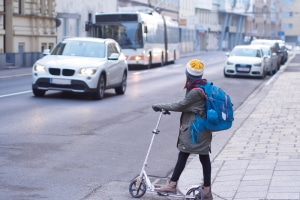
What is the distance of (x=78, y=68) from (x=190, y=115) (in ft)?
37.9

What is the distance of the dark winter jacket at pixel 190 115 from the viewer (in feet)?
24.9

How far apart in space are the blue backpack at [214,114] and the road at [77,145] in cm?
124

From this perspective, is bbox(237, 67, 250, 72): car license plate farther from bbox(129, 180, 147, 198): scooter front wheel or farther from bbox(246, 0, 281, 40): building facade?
bbox(246, 0, 281, 40): building facade

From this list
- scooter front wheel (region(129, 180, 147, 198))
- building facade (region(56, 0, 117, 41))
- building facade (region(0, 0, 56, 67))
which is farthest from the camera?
building facade (region(56, 0, 117, 41))

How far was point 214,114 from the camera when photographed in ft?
24.3

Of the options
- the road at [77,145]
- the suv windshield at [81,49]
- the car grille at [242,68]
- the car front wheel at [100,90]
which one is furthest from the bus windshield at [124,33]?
the car front wheel at [100,90]

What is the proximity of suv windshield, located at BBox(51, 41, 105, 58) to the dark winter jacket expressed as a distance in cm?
1252

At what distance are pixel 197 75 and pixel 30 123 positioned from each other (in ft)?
22.9

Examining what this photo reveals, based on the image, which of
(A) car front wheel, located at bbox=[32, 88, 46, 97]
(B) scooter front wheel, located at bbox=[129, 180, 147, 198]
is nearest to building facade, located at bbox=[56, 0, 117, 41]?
(A) car front wheel, located at bbox=[32, 88, 46, 97]

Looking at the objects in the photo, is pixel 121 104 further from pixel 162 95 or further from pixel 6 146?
pixel 6 146

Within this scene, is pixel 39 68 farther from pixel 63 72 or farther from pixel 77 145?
pixel 77 145

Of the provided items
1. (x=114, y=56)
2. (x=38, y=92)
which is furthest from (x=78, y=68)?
(x=38, y=92)

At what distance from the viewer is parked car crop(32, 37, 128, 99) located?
19.0 metres

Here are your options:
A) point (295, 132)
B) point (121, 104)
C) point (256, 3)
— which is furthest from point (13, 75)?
point (256, 3)
